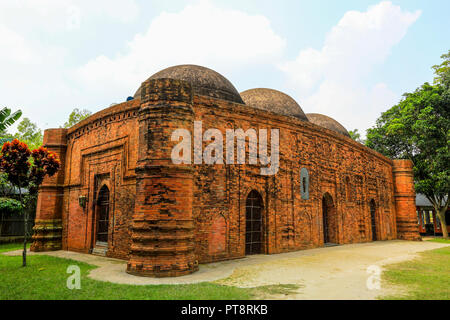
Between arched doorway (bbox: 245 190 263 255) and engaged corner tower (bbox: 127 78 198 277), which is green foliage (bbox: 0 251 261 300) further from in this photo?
arched doorway (bbox: 245 190 263 255)

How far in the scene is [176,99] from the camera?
743cm

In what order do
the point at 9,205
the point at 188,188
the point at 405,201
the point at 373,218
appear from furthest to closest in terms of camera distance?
the point at 405,201, the point at 373,218, the point at 9,205, the point at 188,188

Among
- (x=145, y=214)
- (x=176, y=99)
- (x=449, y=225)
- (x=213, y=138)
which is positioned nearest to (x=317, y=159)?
(x=213, y=138)

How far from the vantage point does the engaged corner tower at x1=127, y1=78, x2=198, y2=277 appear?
6629mm

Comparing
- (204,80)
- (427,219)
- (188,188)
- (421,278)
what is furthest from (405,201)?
(188,188)

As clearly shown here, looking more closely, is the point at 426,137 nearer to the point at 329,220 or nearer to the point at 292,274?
the point at 329,220

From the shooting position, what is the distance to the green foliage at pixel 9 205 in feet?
49.9

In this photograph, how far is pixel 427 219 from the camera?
1057 inches

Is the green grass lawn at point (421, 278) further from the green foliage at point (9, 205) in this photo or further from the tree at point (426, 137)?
the green foliage at point (9, 205)

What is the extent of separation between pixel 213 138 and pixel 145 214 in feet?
10.3

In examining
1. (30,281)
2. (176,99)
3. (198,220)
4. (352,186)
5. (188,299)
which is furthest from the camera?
(352,186)

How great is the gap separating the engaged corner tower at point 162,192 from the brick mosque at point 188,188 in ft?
0.08

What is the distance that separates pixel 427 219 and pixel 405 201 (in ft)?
34.5
